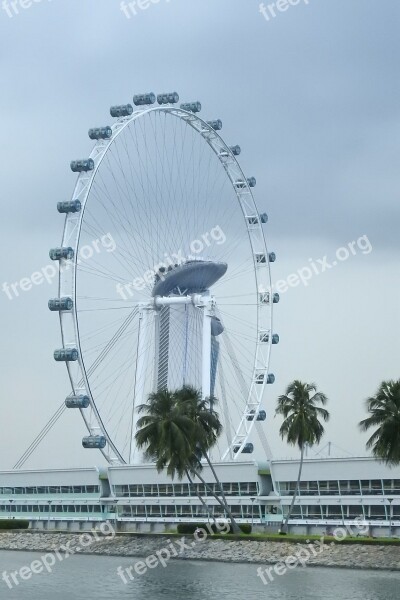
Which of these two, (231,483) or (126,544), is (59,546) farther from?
(231,483)

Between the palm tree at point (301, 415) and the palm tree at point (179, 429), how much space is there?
17.6 ft

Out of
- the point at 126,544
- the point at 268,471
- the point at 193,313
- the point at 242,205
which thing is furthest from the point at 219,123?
the point at 126,544

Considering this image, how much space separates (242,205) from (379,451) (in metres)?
34.6

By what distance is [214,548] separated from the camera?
83625 mm

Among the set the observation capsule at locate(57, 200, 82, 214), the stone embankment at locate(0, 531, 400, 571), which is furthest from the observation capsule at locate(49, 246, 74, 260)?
the stone embankment at locate(0, 531, 400, 571)

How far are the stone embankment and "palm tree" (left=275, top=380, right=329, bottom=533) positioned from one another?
36.5 feet

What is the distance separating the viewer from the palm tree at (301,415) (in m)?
92.2

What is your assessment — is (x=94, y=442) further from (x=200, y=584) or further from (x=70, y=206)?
(x=200, y=584)

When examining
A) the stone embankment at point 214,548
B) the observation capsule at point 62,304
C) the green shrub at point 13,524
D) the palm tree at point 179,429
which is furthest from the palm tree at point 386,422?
the green shrub at point 13,524

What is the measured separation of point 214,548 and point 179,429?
10405 mm

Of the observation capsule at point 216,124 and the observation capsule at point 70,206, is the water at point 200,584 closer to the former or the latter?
the observation capsule at point 70,206

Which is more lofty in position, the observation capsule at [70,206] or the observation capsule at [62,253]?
the observation capsule at [70,206]

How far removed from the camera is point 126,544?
292 ft

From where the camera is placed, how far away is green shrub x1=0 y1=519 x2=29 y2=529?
110 metres
